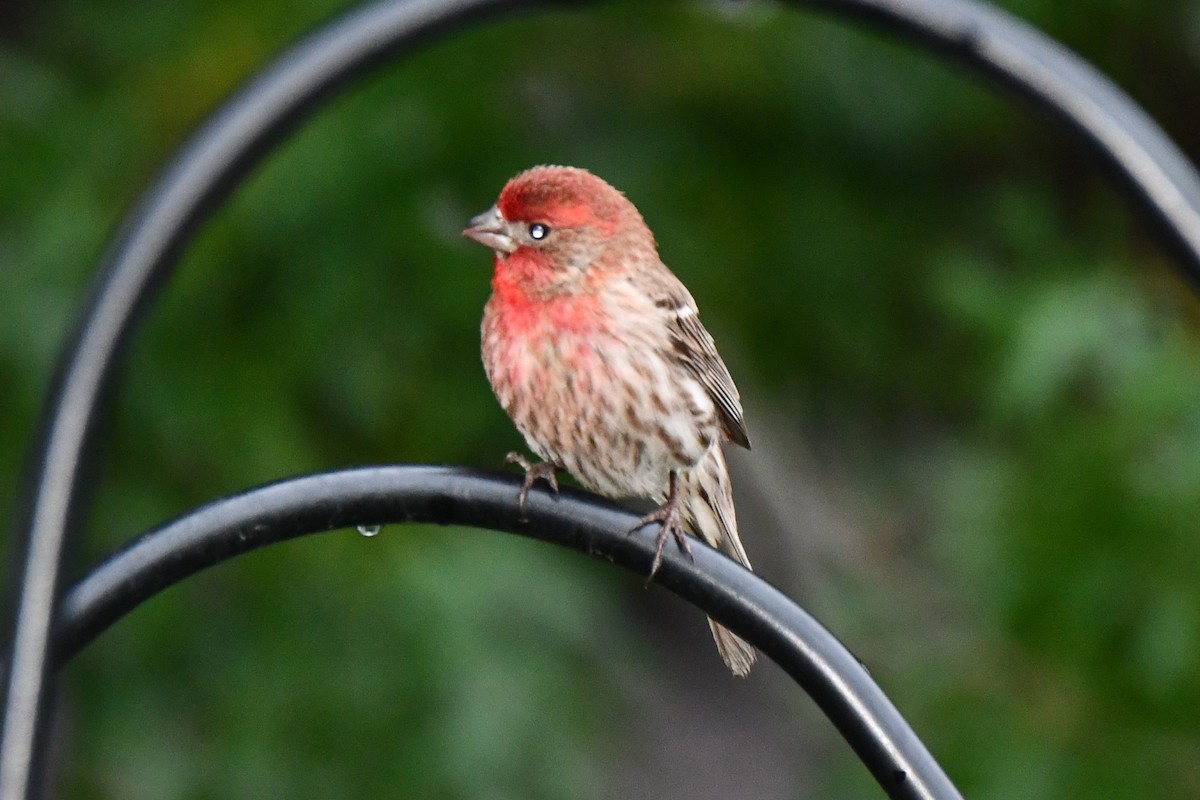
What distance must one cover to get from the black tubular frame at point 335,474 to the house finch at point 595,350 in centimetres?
69

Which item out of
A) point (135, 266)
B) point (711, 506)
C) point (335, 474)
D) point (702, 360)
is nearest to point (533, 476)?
point (335, 474)

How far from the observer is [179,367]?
404cm

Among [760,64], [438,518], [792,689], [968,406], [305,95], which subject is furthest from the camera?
[792,689]

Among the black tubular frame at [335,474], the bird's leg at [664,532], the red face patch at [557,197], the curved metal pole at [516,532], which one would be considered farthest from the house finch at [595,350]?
the black tubular frame at [335,474]

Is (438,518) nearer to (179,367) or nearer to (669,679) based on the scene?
(179,367)

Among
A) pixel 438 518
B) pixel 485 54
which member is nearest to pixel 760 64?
pixel 485 54

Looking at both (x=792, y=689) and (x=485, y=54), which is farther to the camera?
(x=792, y=689)

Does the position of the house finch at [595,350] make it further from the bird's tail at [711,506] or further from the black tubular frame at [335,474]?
the black tubular frame at [335,474]

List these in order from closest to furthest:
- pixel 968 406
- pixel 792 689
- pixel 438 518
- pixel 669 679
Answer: pixel 438 518, pixel 968 406, pixel 792 689, pixel 669 679

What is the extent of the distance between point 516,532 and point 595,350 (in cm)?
88

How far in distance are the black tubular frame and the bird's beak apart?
2.64ft

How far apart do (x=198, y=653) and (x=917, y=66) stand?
2504 mm

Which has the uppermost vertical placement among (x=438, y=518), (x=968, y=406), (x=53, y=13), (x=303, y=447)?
(x=53, y=13)

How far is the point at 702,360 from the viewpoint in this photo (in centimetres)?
325
